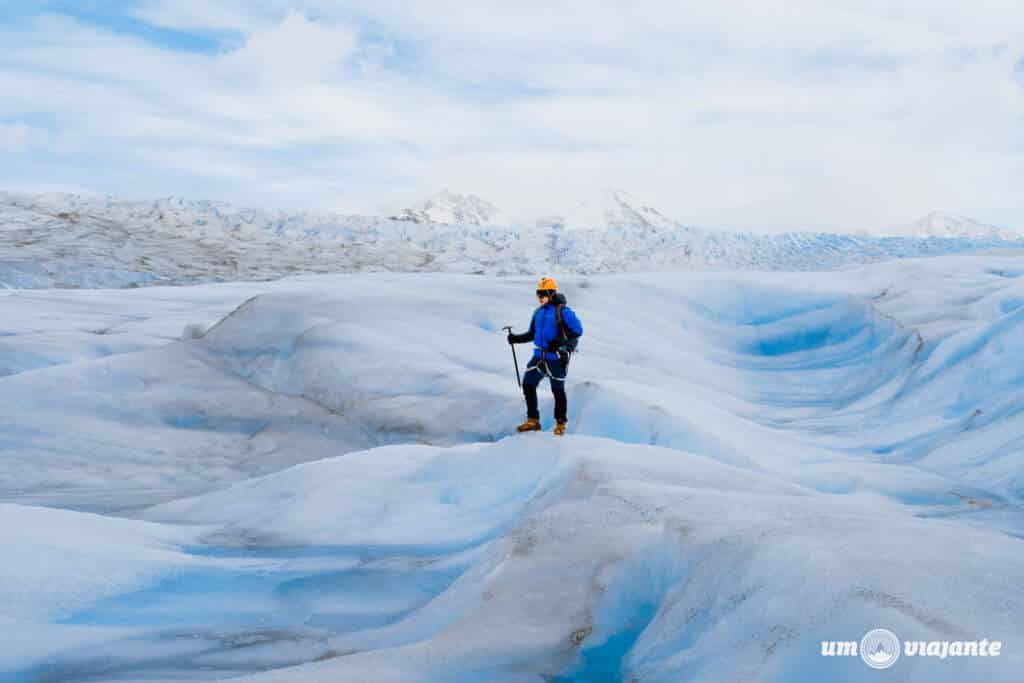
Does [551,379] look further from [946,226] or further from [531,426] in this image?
[946,226]

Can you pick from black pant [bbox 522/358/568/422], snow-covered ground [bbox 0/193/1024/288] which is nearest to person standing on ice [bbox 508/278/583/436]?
black pant [bbox 522/358/568/422]

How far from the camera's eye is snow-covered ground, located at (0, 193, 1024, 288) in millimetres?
47875

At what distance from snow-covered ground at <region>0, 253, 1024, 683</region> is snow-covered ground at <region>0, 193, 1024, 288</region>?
105 feet

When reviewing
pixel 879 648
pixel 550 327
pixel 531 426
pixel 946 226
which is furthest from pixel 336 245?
pixel 946 226

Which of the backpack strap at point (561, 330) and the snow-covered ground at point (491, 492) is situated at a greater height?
the backpack strap at point (561, 330)

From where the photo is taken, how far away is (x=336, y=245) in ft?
198

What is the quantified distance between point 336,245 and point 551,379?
53.6 m

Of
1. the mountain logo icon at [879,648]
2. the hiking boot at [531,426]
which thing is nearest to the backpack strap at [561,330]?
the hiking boot at [531,426]

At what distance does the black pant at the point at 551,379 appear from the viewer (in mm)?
8718

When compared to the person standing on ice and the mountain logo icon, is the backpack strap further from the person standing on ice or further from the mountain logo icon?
the mountain logo icon

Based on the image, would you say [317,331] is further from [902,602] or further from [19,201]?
[19,201]

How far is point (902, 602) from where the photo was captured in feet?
10.6

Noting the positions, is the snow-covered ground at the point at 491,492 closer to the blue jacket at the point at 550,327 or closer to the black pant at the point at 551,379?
the black pant at the point at 551,379

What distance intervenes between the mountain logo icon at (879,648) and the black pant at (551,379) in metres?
5.70
